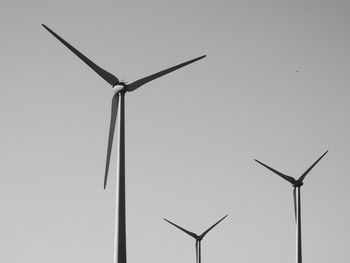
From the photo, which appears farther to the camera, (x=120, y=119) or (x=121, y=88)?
(x=121, y=88)

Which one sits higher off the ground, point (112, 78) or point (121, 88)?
point (112, 78)

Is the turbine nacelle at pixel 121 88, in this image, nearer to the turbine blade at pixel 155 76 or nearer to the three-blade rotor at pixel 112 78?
the three-blade rotor at pixel 112 78

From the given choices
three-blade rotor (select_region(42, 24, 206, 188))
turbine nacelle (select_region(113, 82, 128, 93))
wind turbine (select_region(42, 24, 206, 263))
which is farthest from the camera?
three-blade rotor (select_region(42, 24, 206, 188))

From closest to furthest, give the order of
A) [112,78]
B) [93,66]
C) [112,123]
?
[112,78] → [112,123] → [93,66]

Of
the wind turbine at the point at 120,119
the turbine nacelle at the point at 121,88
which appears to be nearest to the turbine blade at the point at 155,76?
the wind turbine at the point at 120,119

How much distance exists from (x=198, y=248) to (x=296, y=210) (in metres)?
29.1

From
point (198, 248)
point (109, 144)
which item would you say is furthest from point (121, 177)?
point (198, 248)

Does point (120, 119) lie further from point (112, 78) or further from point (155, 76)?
point (155, 76)

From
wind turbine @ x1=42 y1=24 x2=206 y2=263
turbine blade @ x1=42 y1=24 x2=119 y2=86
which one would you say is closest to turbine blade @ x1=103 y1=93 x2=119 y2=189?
wind turbine @ x1=42 y1=24 x2=206 y2=263

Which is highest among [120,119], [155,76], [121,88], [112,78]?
[155,76]

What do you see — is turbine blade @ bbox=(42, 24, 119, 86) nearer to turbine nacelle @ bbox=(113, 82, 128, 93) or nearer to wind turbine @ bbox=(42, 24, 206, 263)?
wind turbine @ bbox=(42, 24, 206, 263)

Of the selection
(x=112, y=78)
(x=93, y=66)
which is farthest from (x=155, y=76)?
(x=93, y=66)

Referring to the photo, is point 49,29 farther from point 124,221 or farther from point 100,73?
point 124,221

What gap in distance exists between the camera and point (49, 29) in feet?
141
